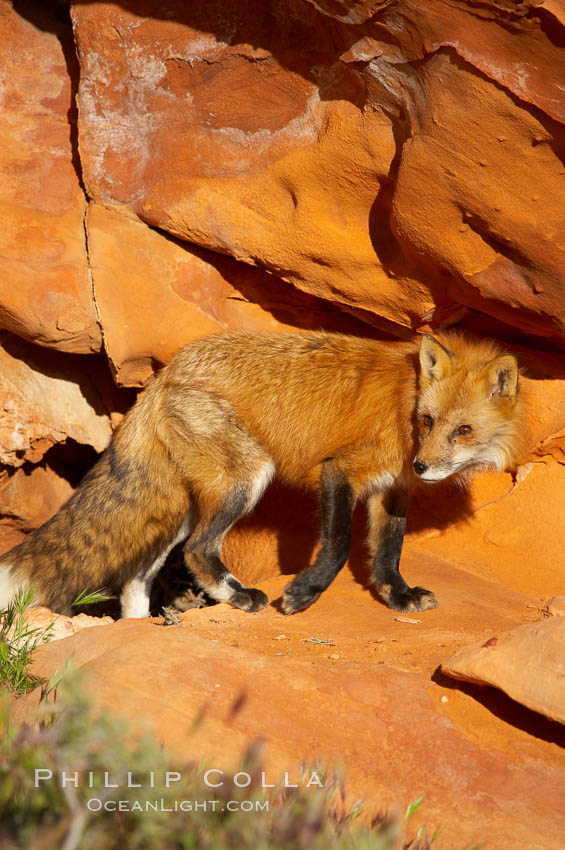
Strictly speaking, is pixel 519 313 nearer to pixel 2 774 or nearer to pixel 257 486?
pixel 257 486

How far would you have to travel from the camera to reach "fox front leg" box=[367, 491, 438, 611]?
3785 millimetres

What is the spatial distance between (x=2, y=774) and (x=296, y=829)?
724 mm

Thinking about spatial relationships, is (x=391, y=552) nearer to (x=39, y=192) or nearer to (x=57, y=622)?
(x=57, y=622)

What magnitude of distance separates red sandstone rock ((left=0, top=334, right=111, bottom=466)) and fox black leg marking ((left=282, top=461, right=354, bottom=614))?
6.82 ft

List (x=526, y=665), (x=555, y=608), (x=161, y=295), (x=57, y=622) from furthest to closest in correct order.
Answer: (x=161, y=295), (x=57, y=622), (x=555, y=608), (x=526, y=665)

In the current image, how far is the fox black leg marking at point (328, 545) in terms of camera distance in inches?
147

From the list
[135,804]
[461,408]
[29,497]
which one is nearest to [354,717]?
[135,804]

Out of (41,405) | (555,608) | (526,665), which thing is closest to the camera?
(526,665)

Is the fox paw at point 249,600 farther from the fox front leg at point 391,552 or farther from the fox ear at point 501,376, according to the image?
the fox ear at point 501,376

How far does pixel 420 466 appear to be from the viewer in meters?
3.62

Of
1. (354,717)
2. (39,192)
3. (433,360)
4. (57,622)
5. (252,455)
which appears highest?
(433,360)

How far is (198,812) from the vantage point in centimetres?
159

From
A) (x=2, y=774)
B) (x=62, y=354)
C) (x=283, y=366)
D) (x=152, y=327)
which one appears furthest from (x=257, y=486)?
(x=2, y=774)

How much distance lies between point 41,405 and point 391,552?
2662 millimetres
